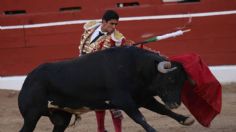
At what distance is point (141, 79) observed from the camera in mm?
6230

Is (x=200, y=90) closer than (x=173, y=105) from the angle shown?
No

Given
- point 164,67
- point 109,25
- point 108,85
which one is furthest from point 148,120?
point 164,67

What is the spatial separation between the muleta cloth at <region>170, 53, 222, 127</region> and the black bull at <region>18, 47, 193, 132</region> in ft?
0.31

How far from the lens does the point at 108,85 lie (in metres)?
6.24

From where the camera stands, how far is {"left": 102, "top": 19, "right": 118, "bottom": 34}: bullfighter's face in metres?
Answer: 6.68

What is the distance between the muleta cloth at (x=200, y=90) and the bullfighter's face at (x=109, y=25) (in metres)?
0.64

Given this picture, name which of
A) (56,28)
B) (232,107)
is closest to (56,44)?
(56,28)

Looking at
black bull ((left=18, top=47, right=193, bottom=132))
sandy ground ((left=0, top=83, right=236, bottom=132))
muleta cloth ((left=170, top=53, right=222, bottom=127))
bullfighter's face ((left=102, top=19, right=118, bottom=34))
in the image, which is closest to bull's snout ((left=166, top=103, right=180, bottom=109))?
black bull ((left=18, top=47, right=193, bottom=132))

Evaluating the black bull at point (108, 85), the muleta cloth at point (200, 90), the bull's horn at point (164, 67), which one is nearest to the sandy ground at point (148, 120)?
the muleta cloth at point (200, 90)

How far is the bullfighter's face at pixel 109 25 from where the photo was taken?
668cm

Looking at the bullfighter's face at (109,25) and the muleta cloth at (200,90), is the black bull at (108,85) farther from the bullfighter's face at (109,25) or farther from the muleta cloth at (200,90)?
the bullfighter's face at (109,25)

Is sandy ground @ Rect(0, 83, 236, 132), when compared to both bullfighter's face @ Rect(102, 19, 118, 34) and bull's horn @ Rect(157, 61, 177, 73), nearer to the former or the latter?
bullfighter's face @ Rect(102, 19, 118, 34)

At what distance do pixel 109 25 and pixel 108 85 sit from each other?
0.71 m

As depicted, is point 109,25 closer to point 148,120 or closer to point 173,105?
point 173,105
